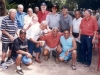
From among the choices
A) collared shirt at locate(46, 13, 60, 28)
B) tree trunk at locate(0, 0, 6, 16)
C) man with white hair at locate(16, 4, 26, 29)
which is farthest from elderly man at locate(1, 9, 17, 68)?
tree trunk at locate(0, 0, 6, 16)

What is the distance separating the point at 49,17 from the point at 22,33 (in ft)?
5.37

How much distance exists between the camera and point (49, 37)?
6.66 m

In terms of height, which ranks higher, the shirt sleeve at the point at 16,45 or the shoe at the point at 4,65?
the shirt sleeve at the point at 16,45

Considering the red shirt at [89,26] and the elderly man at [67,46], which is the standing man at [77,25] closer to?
the red shirt at [89,26]

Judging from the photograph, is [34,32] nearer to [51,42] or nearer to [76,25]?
[51,42]

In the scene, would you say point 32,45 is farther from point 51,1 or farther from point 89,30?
point 51,1

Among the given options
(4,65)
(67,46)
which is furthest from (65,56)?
(4,65)

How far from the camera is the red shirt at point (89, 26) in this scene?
6312 mm

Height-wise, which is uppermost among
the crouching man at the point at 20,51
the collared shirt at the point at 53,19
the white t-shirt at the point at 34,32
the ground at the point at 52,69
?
the collared shirt at the point at 53,19

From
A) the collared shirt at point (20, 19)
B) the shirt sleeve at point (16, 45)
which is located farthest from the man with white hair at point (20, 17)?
the shirt sleeve at point (16, 45)

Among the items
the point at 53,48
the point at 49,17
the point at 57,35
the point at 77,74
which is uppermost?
the point at 49,17

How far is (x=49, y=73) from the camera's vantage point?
6137mm

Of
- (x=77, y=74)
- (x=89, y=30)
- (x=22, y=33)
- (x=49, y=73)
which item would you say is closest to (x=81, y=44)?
(x=89, y=30)

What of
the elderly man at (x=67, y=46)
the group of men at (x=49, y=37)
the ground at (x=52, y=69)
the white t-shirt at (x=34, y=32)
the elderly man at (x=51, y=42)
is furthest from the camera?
the elderly man at (x=51, y=42)
